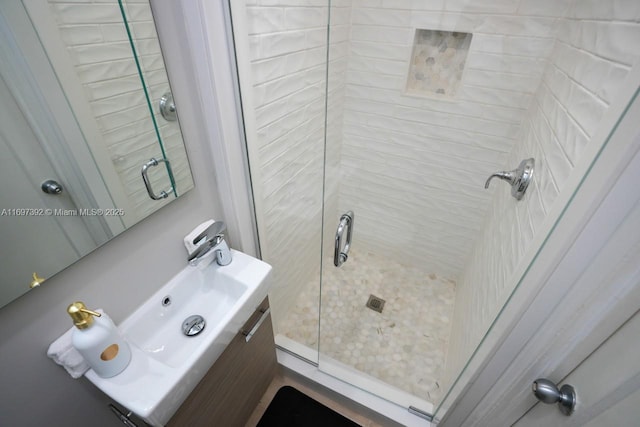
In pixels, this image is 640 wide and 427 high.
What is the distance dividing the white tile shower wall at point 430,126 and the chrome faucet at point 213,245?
1175 mm

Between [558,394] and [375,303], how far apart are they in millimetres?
1292

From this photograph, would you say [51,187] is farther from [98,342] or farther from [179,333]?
[179,333]

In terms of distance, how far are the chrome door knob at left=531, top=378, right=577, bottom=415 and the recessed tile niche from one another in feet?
4.52

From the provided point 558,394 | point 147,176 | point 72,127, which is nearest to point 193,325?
point 147,176

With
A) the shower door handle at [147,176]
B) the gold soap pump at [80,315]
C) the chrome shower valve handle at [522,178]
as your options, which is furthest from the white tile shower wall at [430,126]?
the gold soap pump at [80,315]

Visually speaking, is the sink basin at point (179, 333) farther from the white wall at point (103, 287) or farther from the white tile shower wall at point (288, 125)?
the white tile shower wall at point (288, 125)

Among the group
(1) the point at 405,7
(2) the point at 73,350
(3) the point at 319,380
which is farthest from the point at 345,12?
(3) the point at 319,380

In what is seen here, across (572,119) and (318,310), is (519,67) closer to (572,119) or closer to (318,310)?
(572,119)

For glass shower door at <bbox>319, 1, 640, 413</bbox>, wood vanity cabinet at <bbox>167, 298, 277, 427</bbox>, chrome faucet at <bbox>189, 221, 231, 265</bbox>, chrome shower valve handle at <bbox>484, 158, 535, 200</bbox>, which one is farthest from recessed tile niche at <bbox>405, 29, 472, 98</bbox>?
wood vanity cabinet at <bbox>167, 298, 277, 427</bbox>

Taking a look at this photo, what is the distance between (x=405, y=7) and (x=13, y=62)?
152cm

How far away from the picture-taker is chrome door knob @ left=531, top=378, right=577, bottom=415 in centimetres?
64

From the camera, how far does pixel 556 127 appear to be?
0.91m

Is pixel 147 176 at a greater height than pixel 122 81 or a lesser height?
lesser

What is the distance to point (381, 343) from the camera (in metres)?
1.71
